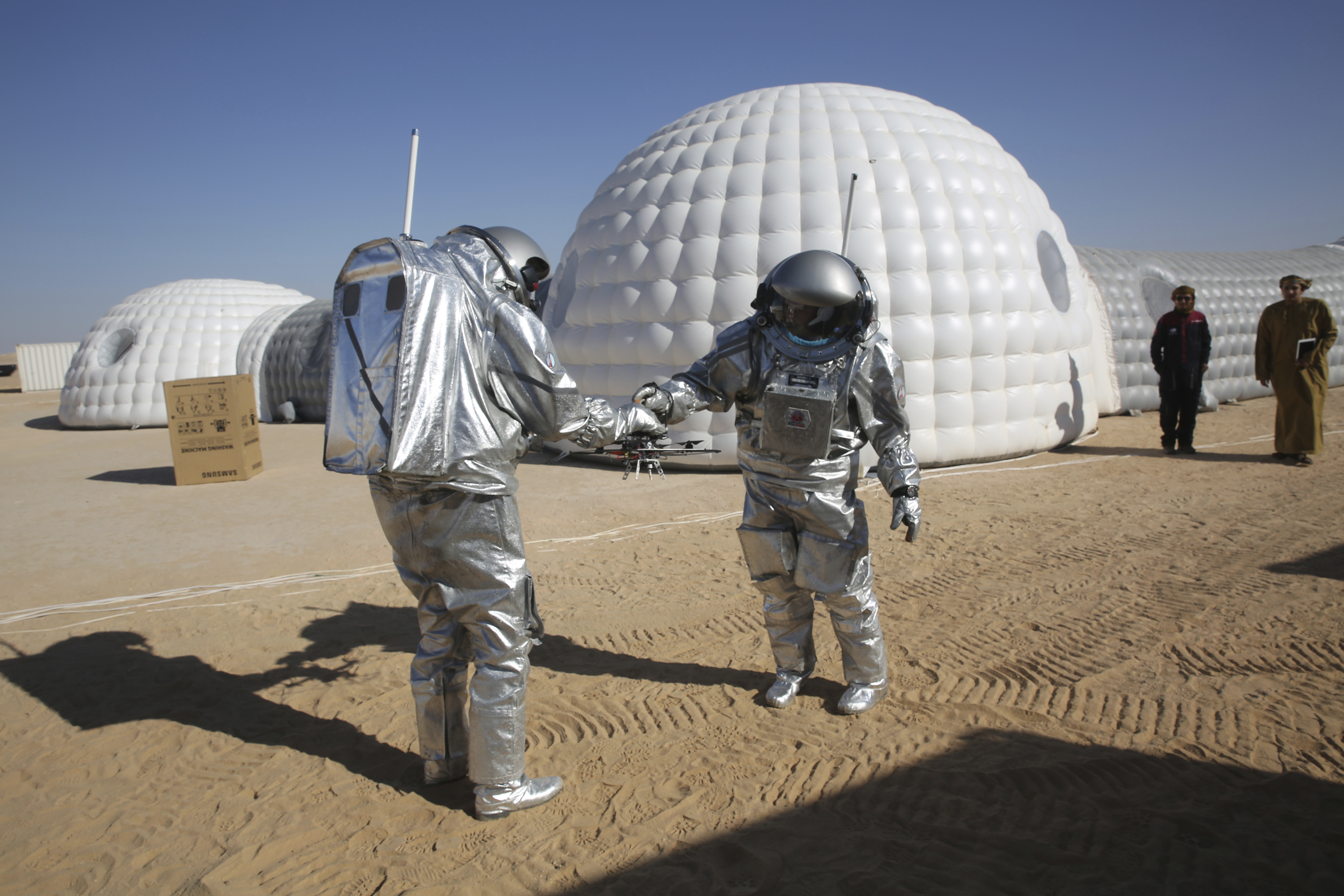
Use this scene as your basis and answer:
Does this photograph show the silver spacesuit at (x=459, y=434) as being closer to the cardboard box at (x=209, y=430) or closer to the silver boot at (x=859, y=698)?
the silver boot at (x=859, y=698)

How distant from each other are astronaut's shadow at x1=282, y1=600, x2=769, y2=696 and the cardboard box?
5282 mm

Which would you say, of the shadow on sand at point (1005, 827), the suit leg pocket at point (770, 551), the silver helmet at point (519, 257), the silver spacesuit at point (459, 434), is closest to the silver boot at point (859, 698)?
the shadow on sand at point (1005, 827)

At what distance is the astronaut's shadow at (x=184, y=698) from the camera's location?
3.03 m

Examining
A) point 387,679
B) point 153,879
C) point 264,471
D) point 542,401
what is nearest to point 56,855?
point 153,879

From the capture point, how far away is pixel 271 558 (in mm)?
5734

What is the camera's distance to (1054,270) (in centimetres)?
940

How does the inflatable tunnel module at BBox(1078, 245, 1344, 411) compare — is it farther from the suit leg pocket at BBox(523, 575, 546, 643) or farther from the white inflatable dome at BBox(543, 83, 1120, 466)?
the suit leg pocket at BBox(523, 575, 546, 643)

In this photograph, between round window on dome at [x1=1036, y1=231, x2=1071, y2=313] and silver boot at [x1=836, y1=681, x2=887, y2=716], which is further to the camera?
round window on dome at [x1=1036, y1=231, x2=1071, y2=313]

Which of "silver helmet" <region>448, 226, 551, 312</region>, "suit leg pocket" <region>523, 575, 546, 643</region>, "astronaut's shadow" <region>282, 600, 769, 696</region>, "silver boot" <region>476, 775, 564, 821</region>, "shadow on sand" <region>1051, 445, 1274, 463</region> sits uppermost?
"silver helmet" <region>448, 226, 551, 312</region>

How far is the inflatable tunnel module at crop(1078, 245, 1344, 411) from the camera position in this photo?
12078 mm

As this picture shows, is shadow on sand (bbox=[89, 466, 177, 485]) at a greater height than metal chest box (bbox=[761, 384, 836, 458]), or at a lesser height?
lesser

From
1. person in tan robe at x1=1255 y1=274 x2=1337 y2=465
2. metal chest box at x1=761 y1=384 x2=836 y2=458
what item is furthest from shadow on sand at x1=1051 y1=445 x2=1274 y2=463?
metal chest box at x1=761 y1=384 x2=836 y2=458

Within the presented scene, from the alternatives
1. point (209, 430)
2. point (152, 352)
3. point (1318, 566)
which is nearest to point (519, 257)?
point (1318, 566)

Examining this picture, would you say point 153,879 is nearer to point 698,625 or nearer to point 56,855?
point 56,855
